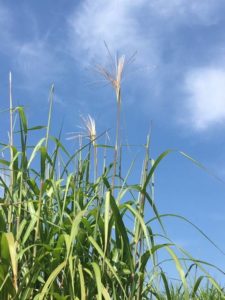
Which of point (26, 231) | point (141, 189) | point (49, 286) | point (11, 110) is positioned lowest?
point (49, 286)

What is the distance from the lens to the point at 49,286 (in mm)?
1813

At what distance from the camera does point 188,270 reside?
6.48 feet

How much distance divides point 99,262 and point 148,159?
0.41 metres

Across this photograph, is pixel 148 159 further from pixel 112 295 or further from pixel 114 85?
pixel 112 295

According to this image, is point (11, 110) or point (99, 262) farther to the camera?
point (11, 110)

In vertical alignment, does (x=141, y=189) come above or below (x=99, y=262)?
above

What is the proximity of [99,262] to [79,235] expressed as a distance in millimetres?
123

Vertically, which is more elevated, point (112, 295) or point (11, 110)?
point (11, 110)

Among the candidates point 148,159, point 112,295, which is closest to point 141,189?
point 148,159

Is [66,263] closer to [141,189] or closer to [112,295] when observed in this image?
[112,295]

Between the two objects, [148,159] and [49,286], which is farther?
[148,159]

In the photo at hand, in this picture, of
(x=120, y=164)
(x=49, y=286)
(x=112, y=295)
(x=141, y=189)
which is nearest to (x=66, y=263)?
(x=49, y=286)

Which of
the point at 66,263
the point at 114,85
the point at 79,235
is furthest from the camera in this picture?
the point at 114,85

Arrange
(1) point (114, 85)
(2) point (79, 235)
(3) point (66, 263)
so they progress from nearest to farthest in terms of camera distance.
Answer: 1. (3) point (66, 263)
2. (2) point (79, 235)
3. (1) point (114, 85)
